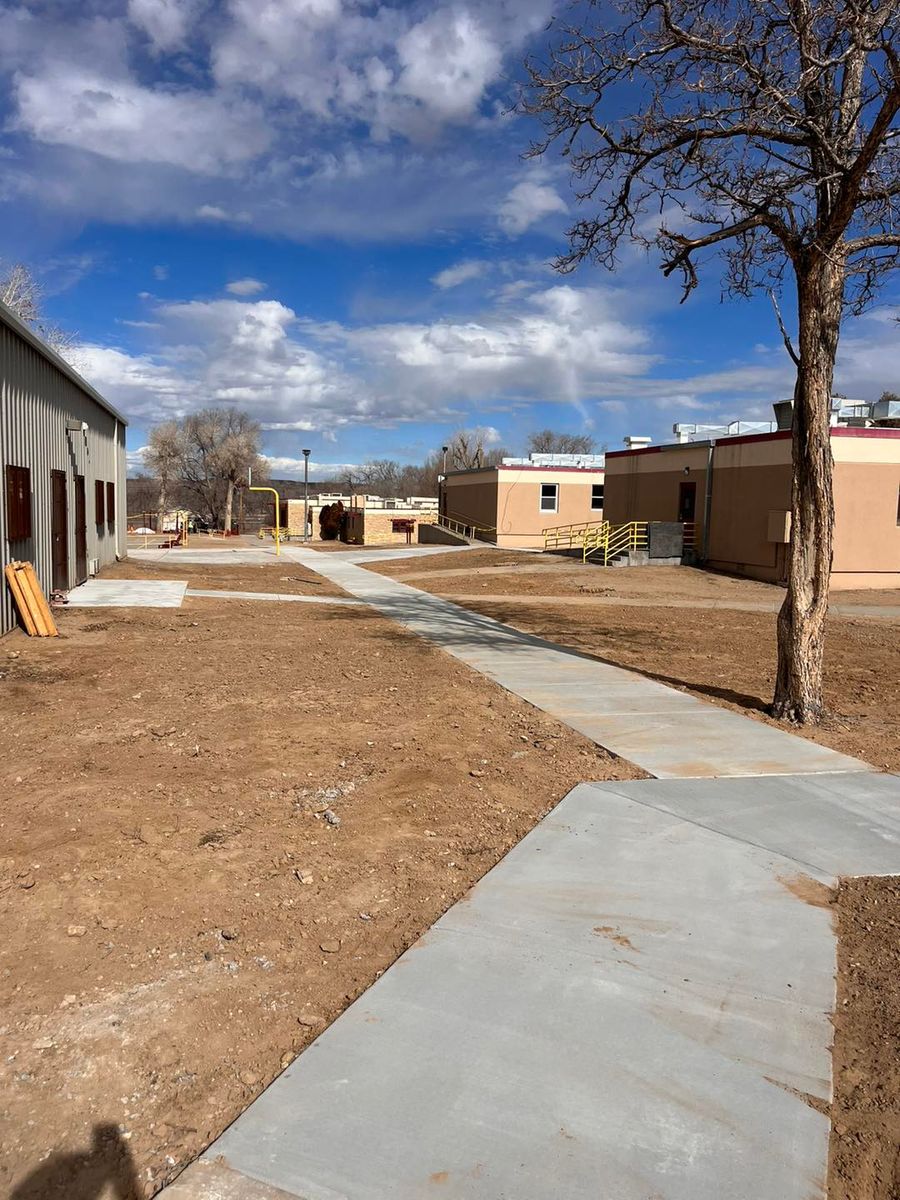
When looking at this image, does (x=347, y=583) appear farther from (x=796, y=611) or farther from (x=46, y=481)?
(x=796, y=611)

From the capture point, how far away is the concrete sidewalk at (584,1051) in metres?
2.41

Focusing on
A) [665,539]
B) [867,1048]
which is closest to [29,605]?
[867,1048]

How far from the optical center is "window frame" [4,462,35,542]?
11.3m

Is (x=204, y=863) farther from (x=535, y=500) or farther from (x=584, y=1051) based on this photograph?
(x=535, y=500)

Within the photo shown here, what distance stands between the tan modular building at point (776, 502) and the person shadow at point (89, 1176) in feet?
69.9

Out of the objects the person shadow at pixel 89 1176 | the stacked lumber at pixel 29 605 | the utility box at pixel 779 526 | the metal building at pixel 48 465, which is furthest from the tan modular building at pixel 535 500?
the person shadow at pixel 89 1176

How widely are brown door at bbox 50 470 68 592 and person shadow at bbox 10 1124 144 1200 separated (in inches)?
536

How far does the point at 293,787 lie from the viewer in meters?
5.60

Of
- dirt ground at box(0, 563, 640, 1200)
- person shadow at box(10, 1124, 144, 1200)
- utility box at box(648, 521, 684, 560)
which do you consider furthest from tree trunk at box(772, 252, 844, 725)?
utility box at box(648, 521, 684, 560)

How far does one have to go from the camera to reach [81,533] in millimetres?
18156

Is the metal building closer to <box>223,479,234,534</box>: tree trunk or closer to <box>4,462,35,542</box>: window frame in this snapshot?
<box>4,462,35,542</box>: window frame

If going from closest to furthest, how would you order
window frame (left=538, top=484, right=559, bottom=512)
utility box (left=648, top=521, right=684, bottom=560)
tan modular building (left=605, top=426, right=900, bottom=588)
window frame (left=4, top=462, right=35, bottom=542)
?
window frame (left=4, top=462, right=35, bottom=542) → tan modular building (left=605, top=426, right=900, bottom=588) → utility box (left=648, top=521, right=684, bottom=560) → window frame (left=538, top=484, right=559, bottom=512)

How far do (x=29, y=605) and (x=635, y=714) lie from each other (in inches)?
319

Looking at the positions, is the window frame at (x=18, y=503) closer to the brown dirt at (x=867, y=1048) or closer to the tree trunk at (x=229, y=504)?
the brown dirt at (x=867, y=1048)
